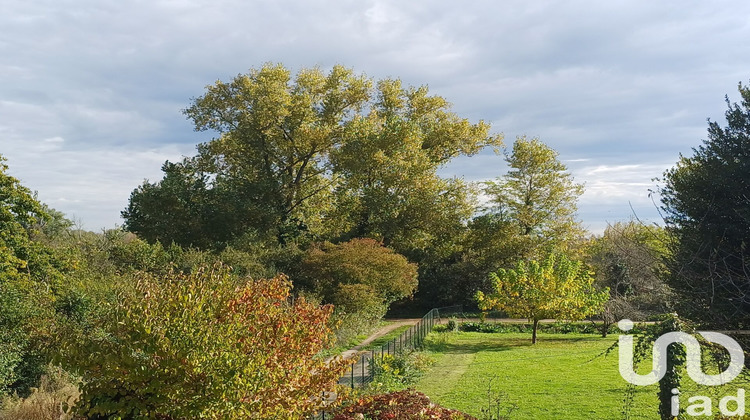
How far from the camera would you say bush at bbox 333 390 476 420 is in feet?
21.6

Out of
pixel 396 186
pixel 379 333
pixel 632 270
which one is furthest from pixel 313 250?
pixel 632 270

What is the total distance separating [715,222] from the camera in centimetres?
975

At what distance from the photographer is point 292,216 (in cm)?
3097

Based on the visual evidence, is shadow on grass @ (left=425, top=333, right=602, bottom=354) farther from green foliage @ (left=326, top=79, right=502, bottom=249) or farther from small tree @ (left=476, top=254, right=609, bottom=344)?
green foliage @ (left=326, top=79, right=502, bottom=249)

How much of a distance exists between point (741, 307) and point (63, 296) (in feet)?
49.6

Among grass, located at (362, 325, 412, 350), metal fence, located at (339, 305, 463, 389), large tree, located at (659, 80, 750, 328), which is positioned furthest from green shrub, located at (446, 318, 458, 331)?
large tree, located at (659, 80, 750, 328)

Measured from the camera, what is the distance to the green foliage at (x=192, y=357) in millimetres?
5746

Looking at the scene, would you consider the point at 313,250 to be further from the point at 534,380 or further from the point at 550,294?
the point at 534,380

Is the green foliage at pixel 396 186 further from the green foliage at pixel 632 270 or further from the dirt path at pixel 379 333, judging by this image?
the green foliage at pixel 632 270

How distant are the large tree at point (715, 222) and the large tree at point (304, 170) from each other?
1898 centimetres

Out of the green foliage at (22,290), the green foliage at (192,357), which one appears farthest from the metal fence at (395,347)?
the green foliage at (22,290)

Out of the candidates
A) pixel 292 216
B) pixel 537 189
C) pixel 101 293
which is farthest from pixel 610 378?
pixel 292 216

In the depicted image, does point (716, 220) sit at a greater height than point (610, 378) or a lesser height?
greater

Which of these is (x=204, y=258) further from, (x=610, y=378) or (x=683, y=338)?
(x=683, y=338)
